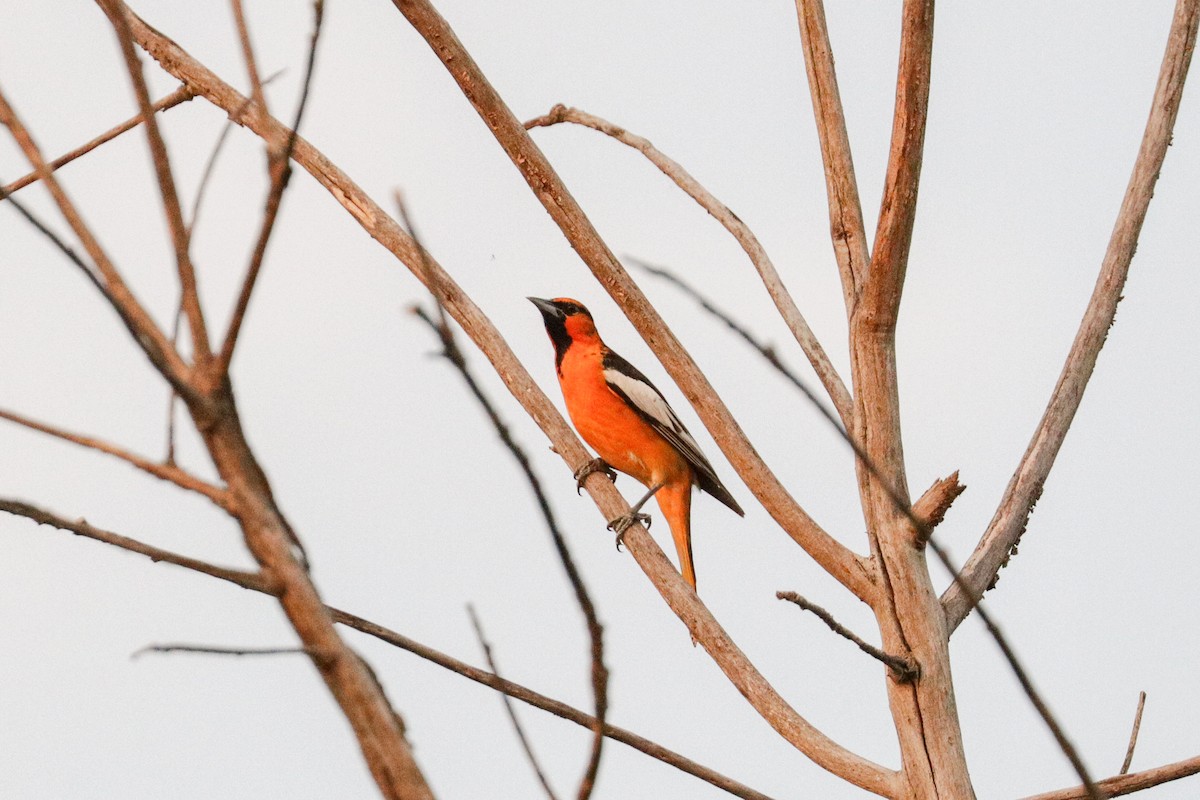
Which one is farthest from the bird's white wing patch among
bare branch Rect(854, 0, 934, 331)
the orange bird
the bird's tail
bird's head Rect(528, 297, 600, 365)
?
bare branch Rect(854, 0, 934, 331)

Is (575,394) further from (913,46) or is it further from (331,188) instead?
(913,46)

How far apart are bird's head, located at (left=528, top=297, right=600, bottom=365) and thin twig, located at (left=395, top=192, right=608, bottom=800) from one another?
5677mm

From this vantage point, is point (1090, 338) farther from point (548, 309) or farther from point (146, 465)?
point (548, 309)

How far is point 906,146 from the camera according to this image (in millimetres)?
2785

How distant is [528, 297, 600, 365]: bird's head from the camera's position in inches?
280

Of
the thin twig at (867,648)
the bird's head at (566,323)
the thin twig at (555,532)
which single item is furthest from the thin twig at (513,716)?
the bird's head at (566,323)

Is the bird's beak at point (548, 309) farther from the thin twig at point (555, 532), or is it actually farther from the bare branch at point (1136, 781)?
the thin twig at point (555, 532)

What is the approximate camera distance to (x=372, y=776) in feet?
4.25

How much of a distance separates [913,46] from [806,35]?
0.61 metres

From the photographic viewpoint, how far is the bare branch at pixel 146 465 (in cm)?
134

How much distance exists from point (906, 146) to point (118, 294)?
73.1 inches

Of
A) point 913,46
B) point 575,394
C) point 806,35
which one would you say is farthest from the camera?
point 575,394

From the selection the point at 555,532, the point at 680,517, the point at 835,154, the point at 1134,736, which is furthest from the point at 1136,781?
the point at 680,517

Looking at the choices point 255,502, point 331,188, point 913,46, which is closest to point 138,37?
point 331,188
